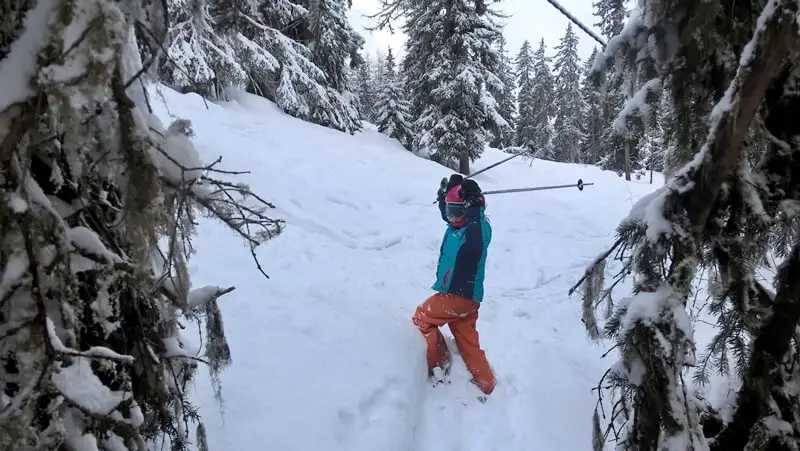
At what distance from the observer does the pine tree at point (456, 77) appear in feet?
66.1

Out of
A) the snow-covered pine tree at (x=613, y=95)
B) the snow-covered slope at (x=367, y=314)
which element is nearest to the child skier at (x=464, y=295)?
the snow-covered slope at (x=367, y=314)

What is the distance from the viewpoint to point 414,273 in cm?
886

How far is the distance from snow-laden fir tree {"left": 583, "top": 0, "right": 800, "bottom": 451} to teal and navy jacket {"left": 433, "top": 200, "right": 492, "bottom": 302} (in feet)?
8.96

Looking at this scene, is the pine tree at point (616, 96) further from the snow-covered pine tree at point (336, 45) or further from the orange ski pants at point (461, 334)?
the snow-covered pine tree at point (336, 45)

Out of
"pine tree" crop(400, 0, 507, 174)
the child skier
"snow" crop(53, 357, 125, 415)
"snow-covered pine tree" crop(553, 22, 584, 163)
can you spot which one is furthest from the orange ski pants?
"snow-covered pine tree" crop(553, 22, 584, 163)

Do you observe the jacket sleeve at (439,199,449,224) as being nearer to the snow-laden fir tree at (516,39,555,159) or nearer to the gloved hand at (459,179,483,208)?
the gloved hand at (459,179,483,208)

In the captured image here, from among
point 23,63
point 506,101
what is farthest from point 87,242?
point 506,101

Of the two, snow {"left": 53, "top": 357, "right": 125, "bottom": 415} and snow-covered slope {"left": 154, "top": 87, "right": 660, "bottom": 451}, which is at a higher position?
snow {"left": 53, "top": 357, "right": 125, "bottom": 415}

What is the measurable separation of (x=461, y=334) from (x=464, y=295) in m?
0.42

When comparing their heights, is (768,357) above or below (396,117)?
above

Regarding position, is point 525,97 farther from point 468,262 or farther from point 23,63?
point 23,63

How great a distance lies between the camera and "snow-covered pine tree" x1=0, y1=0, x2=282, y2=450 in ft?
4.49

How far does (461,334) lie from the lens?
214 inches

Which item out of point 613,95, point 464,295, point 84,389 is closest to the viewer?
point 84,389
